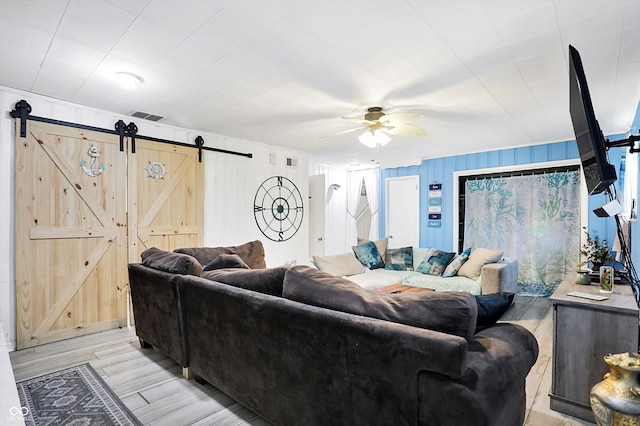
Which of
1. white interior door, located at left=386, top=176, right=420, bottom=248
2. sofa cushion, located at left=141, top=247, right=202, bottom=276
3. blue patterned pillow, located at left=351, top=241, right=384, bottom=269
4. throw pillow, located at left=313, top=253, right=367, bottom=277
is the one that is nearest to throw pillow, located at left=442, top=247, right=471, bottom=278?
blue patterned pillow, located at left=351, top=241, right=384, bottom=269

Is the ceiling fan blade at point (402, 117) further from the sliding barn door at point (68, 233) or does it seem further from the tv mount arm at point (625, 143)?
the sliding barn door at point (68, 233)

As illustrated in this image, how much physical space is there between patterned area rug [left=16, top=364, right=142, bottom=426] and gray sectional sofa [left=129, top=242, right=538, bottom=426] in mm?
577

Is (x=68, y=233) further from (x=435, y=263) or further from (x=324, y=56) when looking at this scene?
(x=435, y=263)

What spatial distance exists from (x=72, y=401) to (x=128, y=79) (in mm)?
2488

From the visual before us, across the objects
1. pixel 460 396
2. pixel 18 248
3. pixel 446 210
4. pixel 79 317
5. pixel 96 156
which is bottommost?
pixel 79 317

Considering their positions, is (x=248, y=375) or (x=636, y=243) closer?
(x=248, y=375)

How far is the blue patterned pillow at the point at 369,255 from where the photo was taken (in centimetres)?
531

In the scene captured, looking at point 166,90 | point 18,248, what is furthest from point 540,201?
point 18,248

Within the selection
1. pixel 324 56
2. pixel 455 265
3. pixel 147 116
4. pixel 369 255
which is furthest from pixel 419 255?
pixel 147 116

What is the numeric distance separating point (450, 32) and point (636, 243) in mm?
2682

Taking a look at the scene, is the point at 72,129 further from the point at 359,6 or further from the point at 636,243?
the point at 636,243

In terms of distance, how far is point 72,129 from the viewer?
3.50 m

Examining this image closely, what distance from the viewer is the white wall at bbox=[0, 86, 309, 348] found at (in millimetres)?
3117

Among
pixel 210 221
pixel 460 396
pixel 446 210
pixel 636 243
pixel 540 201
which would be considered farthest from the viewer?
pixel 446 210
